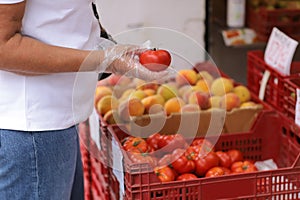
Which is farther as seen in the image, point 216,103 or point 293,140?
point 216,103

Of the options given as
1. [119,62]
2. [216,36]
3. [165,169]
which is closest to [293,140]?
[165,169]

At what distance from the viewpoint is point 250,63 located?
2.39 metres

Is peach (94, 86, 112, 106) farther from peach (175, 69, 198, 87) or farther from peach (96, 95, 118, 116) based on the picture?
peach (175, 69, 198, 87)

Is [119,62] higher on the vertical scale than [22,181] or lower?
higher

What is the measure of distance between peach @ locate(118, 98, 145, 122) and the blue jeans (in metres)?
0.41

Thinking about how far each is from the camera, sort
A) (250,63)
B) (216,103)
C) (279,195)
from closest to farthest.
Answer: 1. (279,195)
2. (216,103)
3. (250,63)

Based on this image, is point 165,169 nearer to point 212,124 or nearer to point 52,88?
point 212,124

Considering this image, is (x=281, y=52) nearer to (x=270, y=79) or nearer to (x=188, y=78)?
(x=270, y=79)

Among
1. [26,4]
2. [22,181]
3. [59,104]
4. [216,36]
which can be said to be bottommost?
[216,36]

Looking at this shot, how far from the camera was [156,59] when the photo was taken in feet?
4.72

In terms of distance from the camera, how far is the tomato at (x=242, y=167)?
6.08 ft

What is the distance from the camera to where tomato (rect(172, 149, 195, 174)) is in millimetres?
1794

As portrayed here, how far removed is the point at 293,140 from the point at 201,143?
30 cm

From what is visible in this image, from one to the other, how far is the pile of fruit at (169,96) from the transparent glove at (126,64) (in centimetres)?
48
